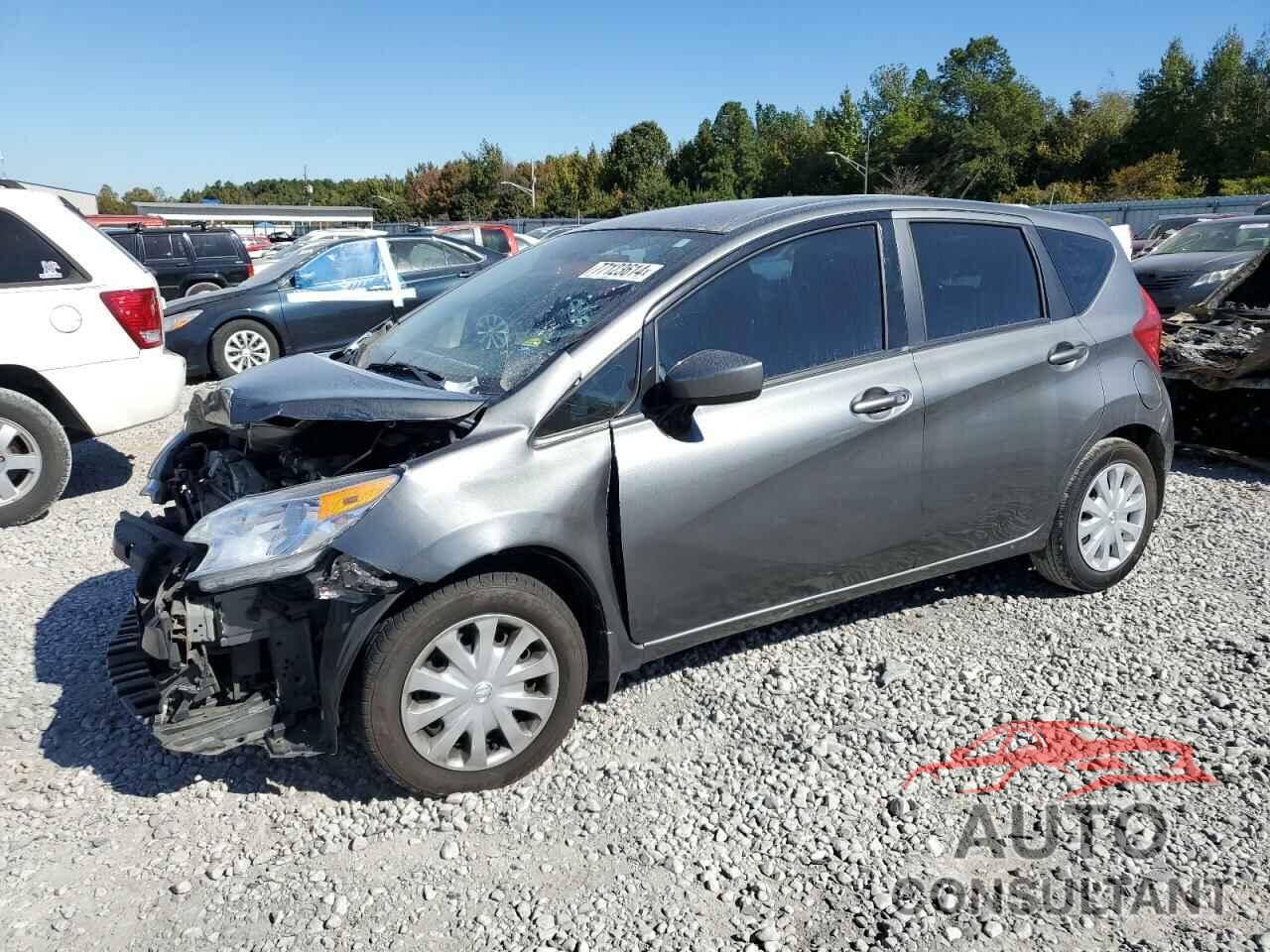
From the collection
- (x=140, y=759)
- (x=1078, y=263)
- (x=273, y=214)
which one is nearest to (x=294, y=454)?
(x=140, y=759)

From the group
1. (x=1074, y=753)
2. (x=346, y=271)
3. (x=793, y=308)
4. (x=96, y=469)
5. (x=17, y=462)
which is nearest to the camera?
(x=1074, y=753)

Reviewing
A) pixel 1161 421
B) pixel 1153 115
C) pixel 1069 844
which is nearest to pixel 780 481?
pixel 1069 844

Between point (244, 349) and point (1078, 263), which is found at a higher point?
point (1078, 263)

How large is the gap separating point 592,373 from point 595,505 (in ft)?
1.39

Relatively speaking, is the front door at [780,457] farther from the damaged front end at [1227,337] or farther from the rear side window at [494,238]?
the rear side window at [494,238]

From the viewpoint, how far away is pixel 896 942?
232 cm

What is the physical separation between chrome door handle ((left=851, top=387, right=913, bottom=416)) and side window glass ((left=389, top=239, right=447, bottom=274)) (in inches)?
332

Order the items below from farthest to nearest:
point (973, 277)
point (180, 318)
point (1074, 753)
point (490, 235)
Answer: point (490, 235)
point (180, 318)
point (973, 277)
point (1074, 753)

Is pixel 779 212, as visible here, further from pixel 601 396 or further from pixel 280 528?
pixel 280 528

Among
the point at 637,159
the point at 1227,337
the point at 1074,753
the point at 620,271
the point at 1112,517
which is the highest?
the point at 637,159

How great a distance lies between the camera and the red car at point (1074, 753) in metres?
2.96

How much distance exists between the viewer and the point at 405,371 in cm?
348

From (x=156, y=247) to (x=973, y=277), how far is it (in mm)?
16489

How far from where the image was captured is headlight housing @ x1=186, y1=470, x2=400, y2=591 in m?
2.59
